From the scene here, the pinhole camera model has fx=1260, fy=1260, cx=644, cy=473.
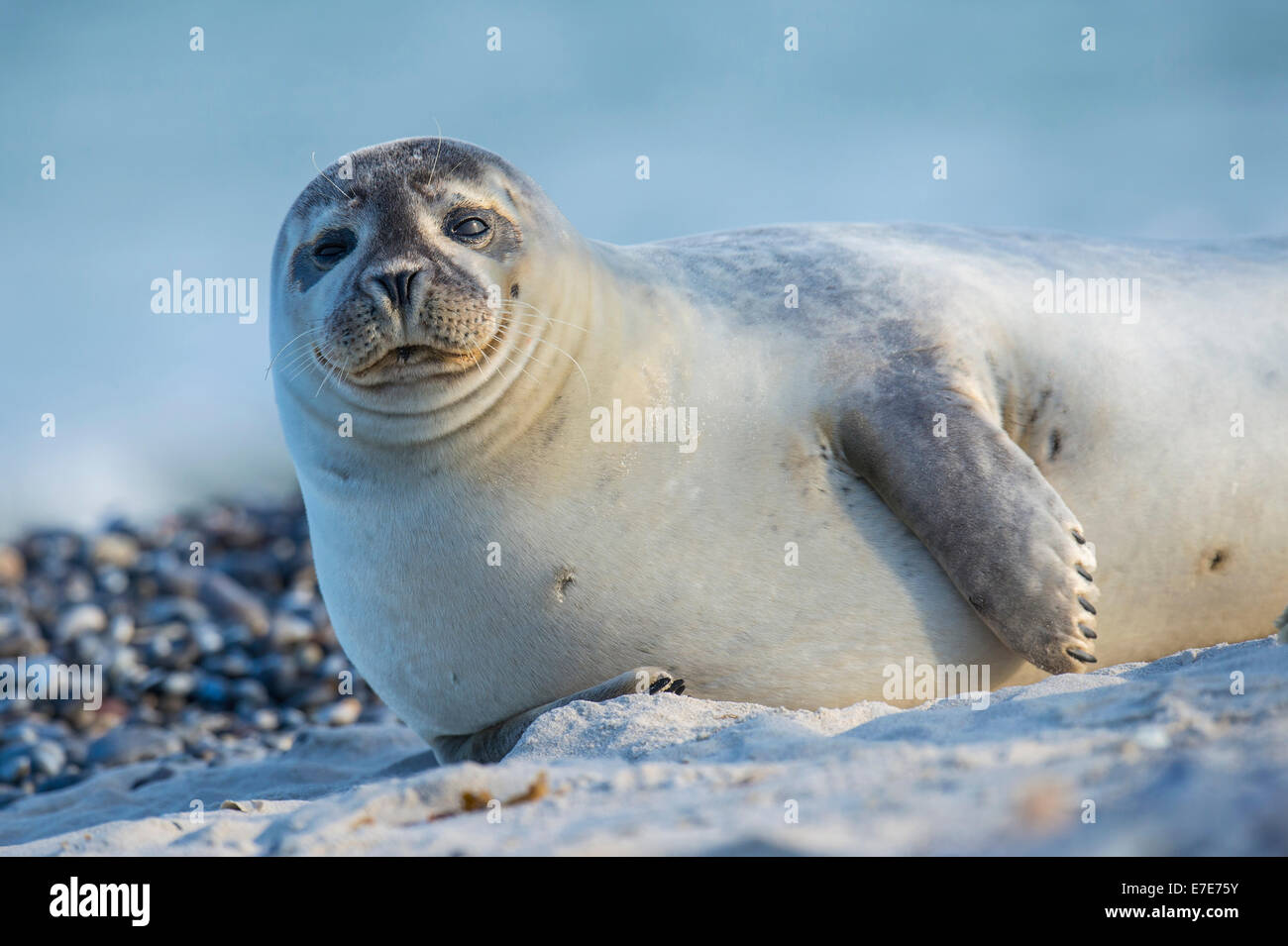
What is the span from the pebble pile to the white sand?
3.05m

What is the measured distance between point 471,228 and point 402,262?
0.32 m

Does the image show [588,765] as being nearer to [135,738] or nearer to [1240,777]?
[1240,777]

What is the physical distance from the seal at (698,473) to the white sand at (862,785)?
0.38 metres

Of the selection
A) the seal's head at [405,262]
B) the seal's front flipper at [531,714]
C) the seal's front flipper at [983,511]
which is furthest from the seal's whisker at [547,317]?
the seal's front flipper at [531,714]

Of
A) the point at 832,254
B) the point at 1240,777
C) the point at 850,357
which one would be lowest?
the point at 1240,777

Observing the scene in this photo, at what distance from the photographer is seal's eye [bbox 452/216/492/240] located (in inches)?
139

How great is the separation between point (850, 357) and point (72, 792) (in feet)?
10.7

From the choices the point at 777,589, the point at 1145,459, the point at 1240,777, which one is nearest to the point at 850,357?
the point at 777,589

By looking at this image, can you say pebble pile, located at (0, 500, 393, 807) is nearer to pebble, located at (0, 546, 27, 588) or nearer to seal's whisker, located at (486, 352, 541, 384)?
pebble, located at (0, 546, 27, 588)

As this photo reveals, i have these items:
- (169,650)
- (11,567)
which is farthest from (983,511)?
(11,567)

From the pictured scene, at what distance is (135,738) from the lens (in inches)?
224

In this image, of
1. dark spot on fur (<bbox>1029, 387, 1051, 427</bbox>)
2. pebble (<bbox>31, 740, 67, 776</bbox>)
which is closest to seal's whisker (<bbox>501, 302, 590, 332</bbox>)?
dark spot on fur (<bbox>1029, 387, 1051, 427</bbox>)
